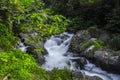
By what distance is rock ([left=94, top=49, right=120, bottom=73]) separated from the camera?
1248 centimetres

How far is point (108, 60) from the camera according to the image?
503 inches

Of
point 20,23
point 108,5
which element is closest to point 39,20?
point 20,23

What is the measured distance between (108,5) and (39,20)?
12151 mm

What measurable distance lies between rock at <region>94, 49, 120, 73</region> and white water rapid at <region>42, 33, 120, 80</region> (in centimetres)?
28

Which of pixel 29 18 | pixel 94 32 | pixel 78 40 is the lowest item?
pixel 78 40

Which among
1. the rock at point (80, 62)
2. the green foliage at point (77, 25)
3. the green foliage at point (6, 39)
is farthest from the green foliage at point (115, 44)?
the green foliage at point (6, 39)

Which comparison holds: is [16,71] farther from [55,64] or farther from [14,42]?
[55,64]

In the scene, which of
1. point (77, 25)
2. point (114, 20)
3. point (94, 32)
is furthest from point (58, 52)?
point (77, 25)

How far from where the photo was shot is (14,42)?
8.77 m

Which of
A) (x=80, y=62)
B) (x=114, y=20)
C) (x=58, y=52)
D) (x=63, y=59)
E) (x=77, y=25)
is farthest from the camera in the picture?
(x=77, y=25)

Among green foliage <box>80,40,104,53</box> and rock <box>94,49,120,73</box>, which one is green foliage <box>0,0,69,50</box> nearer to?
rock <box>94,49,120,73</box>

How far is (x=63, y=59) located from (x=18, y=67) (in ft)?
22.5

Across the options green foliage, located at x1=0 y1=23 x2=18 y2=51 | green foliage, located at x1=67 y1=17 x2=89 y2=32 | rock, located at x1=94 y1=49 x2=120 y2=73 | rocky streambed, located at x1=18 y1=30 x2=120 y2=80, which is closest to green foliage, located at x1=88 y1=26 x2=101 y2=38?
rocky streambed, located at x1=18 y1=30 x2=120 y2=80

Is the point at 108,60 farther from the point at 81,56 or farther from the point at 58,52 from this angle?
the point at 58,52
